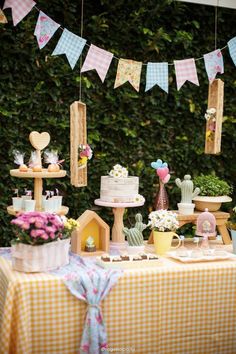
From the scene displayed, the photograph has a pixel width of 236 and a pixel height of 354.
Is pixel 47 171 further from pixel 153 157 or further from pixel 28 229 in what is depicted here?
pixel 153 157

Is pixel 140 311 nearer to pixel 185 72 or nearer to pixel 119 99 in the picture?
pixel 119 99

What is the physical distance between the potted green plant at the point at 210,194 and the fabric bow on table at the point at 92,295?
110cm

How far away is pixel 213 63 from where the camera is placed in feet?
11.3

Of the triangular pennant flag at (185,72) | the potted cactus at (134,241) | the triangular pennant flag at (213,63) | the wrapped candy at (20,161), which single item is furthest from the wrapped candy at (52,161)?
the triangular pennant flag at (213,63)

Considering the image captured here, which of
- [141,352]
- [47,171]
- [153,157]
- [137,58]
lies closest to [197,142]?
[153,157]

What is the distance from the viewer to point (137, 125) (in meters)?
3.57

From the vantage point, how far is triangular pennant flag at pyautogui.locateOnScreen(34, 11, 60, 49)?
10.1ft

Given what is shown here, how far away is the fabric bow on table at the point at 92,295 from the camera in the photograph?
2.33m

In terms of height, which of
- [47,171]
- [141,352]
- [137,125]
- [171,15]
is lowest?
[141,352]

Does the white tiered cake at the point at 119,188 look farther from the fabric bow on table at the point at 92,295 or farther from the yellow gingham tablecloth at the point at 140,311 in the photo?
the fabric bow on table at the point at 92,295

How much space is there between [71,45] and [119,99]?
0.54 metres

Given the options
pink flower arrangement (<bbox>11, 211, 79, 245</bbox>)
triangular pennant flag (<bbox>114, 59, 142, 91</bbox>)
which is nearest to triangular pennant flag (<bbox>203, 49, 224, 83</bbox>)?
triangular pennant flag (<bbox>114, 59, 142, 91</bbox>)

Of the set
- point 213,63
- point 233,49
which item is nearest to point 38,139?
point 213,63

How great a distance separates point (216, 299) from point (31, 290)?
39.4 inches
